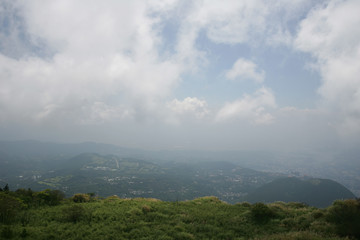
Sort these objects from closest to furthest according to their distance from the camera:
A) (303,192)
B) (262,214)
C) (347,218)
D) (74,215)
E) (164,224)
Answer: (347,218)
(164,224)
(74,215)
(262,214)
(303,192)

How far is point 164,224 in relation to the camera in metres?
13.2

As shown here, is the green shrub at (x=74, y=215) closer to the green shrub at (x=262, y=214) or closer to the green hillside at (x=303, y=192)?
the green shrub at (x=262, y=214)

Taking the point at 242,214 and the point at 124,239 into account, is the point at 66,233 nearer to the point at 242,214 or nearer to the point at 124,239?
the point at 124,239

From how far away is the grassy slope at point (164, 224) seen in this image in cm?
1095

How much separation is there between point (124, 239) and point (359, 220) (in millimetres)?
14462

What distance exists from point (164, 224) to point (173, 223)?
2.71ft

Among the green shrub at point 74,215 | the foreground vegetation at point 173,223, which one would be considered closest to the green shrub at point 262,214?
the foreground vegetation at point 173,223

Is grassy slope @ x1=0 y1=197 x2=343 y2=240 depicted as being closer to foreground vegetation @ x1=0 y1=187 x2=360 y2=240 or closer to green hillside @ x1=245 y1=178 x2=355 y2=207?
foreground vegetation @ x1=0 y1=187 x2=360 y2=240

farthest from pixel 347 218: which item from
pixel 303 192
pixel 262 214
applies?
pixel 303 192

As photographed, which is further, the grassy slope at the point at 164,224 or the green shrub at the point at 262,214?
the green shrub at the point at 262,214

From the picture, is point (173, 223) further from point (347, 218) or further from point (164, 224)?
point (347, 218)

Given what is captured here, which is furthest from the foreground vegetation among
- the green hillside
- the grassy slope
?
the green hillside

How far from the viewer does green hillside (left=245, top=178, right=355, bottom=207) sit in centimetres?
12712

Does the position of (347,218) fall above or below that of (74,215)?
above
